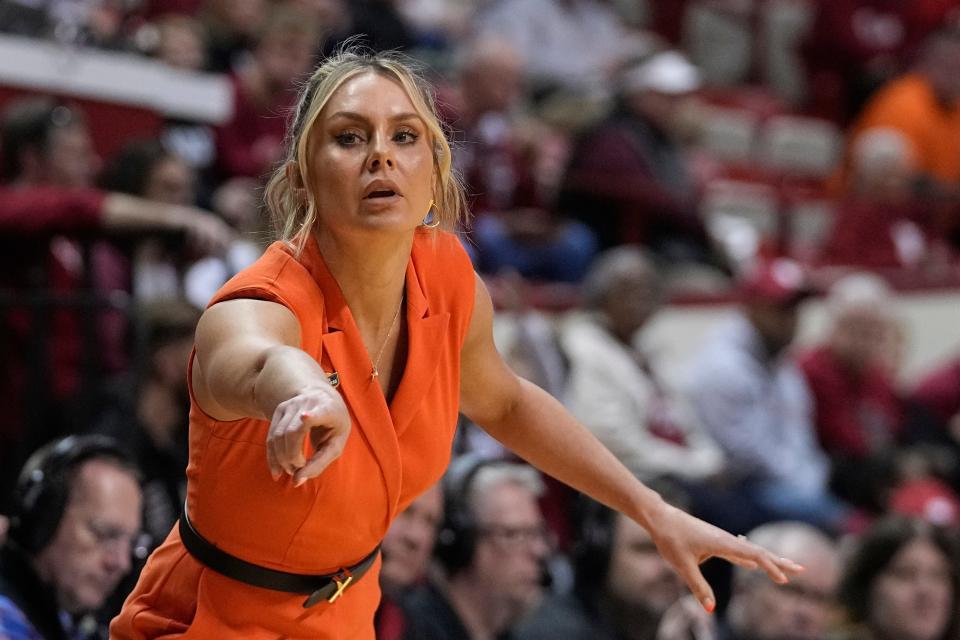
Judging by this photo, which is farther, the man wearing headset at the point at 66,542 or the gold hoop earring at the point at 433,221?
the man wearing headset at the point at 66,542

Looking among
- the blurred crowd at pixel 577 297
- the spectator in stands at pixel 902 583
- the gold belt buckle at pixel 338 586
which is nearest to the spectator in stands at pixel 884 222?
the blurred crowd at pixel 577 297

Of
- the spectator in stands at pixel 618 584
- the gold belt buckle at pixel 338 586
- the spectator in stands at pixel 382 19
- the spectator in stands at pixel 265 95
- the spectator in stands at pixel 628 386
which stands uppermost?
the gold belt buckle at pixel 338 586

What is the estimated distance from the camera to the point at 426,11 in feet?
29.8

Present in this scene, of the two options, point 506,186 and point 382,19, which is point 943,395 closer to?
point 506,186

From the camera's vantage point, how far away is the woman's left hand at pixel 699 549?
7.90ft

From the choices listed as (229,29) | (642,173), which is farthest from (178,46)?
(642,173)

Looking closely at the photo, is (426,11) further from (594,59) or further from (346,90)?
(346,90)

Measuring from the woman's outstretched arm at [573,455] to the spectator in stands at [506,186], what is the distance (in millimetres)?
3712

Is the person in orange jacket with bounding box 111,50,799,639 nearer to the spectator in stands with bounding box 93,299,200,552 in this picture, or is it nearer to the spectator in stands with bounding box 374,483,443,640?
the spectator in stands with bounding box 374,483,443,640

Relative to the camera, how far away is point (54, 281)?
455 centimetres

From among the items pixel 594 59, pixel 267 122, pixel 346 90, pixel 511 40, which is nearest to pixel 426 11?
pixel 511 40

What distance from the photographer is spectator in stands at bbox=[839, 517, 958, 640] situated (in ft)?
14.3

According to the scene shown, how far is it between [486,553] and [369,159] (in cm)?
199

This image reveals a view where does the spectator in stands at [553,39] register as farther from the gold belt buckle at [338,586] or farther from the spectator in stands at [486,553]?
the gold belt buckle at [338,586]
